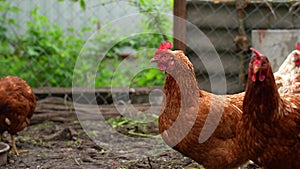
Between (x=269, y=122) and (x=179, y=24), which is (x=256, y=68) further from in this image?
(x=179, y=24)

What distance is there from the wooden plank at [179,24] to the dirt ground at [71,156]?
1.47 metres

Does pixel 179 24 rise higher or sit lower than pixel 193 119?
higher

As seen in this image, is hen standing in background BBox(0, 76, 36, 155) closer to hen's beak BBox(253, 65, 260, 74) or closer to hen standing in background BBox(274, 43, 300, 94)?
hen standing in background BBox(274, 43, 300, 94)

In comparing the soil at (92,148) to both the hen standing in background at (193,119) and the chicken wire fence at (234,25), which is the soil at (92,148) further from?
the chicken wire fence at (234,25)

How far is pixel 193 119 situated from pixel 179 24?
7.88ft

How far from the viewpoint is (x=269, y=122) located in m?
2.48

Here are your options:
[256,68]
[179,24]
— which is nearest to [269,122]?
[256,68]

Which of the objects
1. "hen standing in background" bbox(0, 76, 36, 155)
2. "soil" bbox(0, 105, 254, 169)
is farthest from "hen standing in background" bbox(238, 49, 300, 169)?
"hen standing in background" bbox(0, 76, 36, 155)

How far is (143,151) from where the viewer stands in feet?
13.5

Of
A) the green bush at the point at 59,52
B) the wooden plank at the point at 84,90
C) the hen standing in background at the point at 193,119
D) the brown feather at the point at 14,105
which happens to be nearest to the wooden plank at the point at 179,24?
the green bush at the point at 59,52

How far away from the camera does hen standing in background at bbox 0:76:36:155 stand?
13.4ft

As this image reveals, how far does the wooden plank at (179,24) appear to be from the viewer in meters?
5.16

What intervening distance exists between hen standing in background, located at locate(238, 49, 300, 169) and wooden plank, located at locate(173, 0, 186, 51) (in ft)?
8.90

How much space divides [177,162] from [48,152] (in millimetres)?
Answer: 1178
